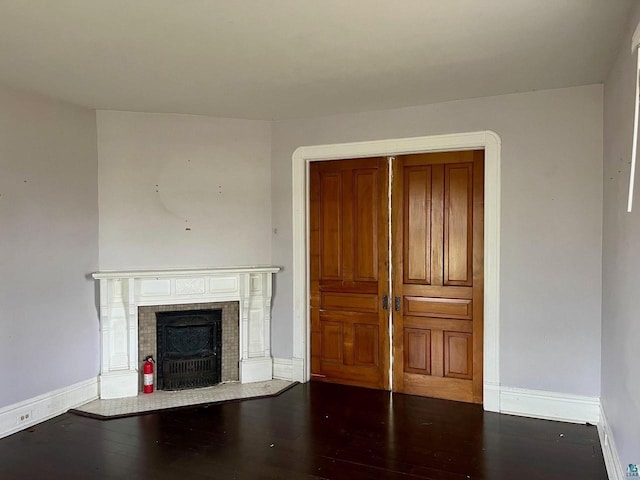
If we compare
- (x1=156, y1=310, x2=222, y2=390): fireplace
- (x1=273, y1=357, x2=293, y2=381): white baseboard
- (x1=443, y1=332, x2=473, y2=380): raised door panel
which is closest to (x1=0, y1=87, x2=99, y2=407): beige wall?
(x1=156, y1=310, x2=222, y2=390): fireplace

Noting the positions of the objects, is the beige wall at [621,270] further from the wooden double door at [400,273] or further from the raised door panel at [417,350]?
the raised door panel at [417,350]

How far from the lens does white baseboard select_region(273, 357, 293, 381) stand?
464 cm

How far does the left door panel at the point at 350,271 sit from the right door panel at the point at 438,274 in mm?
143

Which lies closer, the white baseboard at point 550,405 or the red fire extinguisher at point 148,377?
the white baseboard at point 550,405

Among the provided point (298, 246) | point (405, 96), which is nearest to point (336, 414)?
point (298, 246)

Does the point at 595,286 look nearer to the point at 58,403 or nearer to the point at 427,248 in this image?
the point at 427,248

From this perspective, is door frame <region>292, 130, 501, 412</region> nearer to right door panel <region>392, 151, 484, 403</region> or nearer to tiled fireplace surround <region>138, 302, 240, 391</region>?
right door panel <region>392, 151, 484, 403</region>

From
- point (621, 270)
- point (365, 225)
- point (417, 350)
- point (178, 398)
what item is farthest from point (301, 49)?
point (178, 398)

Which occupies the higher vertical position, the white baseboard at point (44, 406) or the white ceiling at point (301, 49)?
the white ceiling at point (301, 49)

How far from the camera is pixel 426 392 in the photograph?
4.20 meters

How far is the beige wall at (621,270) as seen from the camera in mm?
2219

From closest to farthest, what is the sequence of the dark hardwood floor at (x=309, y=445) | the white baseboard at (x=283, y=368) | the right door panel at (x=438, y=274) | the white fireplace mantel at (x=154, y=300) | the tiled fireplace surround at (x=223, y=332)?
the dark hardwood floor at (x=309, y=445) → the right door panel at (x=438, y=274) → the white fireplace mantel at (x=154, y=300) → the tiled fireplace surround at (x=223, y=332) → the white baseboard at (x=283, y=368)

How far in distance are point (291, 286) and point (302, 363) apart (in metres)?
0.75

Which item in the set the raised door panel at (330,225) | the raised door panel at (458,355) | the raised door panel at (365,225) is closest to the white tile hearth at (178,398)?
the raised door panel at (330,225)
